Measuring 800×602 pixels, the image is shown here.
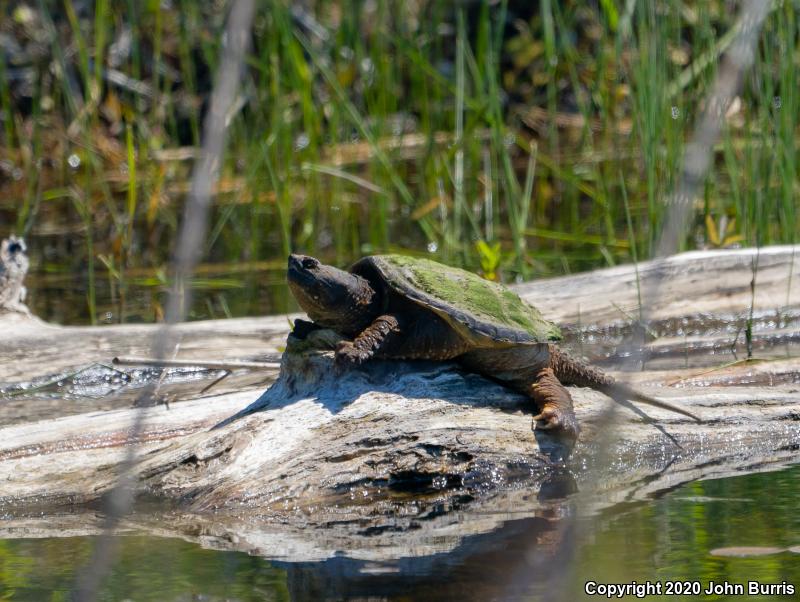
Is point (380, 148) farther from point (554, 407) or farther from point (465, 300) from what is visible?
point (554, 407)

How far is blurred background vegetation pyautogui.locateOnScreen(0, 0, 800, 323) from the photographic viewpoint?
15.3 feet

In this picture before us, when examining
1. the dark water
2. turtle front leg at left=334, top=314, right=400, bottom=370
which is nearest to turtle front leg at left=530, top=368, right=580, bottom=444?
the dark water

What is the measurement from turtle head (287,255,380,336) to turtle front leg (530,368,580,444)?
20.3 inches

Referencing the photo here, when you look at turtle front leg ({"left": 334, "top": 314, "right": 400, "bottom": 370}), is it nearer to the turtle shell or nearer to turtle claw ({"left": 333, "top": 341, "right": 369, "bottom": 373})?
turtle claw ({"left": 333, "top": 341, "right": 369, "bottom": 373})

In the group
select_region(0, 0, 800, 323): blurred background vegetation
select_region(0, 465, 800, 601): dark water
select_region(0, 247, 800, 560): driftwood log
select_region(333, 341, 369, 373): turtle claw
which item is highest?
select_region(0, 0, 800, 323): blurred background vegetation

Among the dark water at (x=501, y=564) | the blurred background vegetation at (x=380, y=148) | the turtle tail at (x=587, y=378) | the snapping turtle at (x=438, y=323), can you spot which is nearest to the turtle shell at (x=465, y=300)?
the snapping turtle at (x=438, y=323)

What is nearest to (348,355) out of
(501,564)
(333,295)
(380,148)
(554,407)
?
(333,295)

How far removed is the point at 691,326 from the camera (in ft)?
14.5

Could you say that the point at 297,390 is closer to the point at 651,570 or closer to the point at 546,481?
the point at 546,481

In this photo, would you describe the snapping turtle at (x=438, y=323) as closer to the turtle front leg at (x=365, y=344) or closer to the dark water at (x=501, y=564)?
the turtle front leg at (x=365, y=344)

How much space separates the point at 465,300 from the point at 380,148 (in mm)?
2511

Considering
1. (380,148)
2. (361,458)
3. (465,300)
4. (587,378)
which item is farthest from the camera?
(380,148)

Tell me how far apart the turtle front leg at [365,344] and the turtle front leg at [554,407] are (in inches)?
17.1

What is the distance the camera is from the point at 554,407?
3.03 meters
